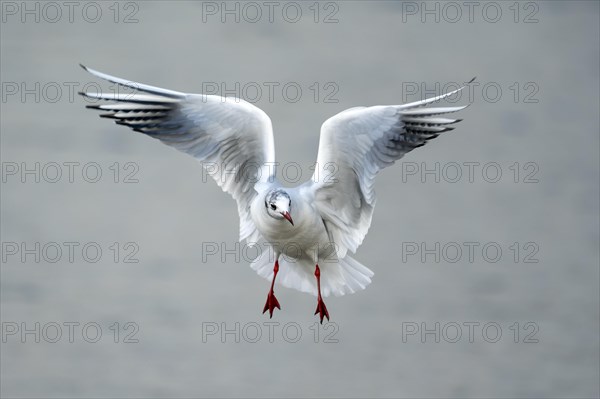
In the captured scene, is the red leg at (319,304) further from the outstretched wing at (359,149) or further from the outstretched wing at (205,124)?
the outstretched wing at (205,124)

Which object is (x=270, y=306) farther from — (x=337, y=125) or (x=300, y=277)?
(x=337, y=125)

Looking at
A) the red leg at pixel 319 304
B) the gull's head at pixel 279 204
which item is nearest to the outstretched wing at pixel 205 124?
the gull's head at pixel 279 204

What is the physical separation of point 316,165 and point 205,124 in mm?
682

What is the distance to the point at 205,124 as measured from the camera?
26.8 ft

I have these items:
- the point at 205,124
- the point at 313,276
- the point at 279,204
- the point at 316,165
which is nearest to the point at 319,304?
the point at 313,276

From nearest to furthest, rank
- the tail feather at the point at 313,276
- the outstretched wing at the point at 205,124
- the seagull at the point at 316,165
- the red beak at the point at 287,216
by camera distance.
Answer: the red beak at the point at 287,216 → the seagull at the point at 316,165 → the outstretched wing at the point at 205,124 → the tail feather at the point at 313,276

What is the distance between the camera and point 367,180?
8.08 metres

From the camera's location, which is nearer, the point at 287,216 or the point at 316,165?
the point at 287,216

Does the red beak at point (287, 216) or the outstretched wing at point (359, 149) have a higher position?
the outstretched wing at point (359, 149)

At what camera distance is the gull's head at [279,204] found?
7.64 metres

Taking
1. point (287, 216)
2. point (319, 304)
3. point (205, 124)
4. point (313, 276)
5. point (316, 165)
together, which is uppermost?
point (205, 124)

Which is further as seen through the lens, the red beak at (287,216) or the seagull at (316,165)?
the seagull at (316,165)

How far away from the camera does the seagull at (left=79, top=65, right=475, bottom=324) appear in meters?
7.92

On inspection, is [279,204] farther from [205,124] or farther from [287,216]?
[205,124]
